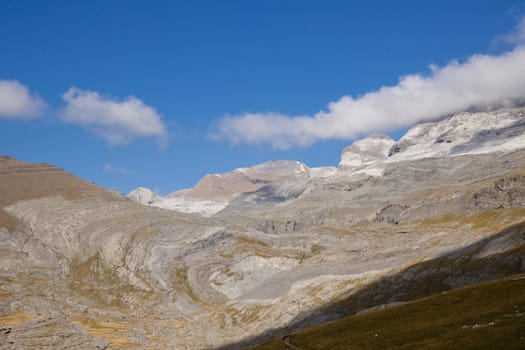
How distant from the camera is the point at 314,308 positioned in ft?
474

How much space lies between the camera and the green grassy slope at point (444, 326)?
5053 centimetres

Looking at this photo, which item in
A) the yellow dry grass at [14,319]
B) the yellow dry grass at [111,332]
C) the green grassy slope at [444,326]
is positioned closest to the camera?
the green grassy slope at [444,326]

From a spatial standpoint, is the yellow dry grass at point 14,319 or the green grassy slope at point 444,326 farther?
the yellow dry grass at point 14,319

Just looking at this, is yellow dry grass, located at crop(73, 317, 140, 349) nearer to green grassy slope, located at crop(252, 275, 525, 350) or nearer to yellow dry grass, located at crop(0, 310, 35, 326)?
yellow dry grass, located at crop(0, 310, 35, 326)

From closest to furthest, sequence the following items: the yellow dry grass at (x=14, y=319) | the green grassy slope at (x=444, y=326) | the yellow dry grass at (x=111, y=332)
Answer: the green grassy slope at (x=444, y=326) < the yellow dry grass at (x=111, y=332) < the yellow dry grass at (x=14, y=319)

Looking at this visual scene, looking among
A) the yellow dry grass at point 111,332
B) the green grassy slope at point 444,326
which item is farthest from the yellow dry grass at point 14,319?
the green grassy slope at point 444,326

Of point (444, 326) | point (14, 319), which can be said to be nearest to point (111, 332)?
point (14, 319)

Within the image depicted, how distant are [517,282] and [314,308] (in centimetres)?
7715

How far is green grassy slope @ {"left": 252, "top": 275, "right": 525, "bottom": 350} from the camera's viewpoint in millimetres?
50531

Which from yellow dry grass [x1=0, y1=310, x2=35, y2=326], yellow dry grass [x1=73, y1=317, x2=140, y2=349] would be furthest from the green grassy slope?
yellow dry grass [x1=0, y1=310, x2=35, y2=326]

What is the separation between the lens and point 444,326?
6209 centimetres

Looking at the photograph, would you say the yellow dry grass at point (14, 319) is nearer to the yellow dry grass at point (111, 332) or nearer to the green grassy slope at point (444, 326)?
the yellow dry grass at point (111, 332)

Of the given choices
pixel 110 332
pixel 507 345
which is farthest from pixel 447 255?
pixel 110 332

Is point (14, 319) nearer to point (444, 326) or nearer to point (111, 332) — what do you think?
point (111, 332)
